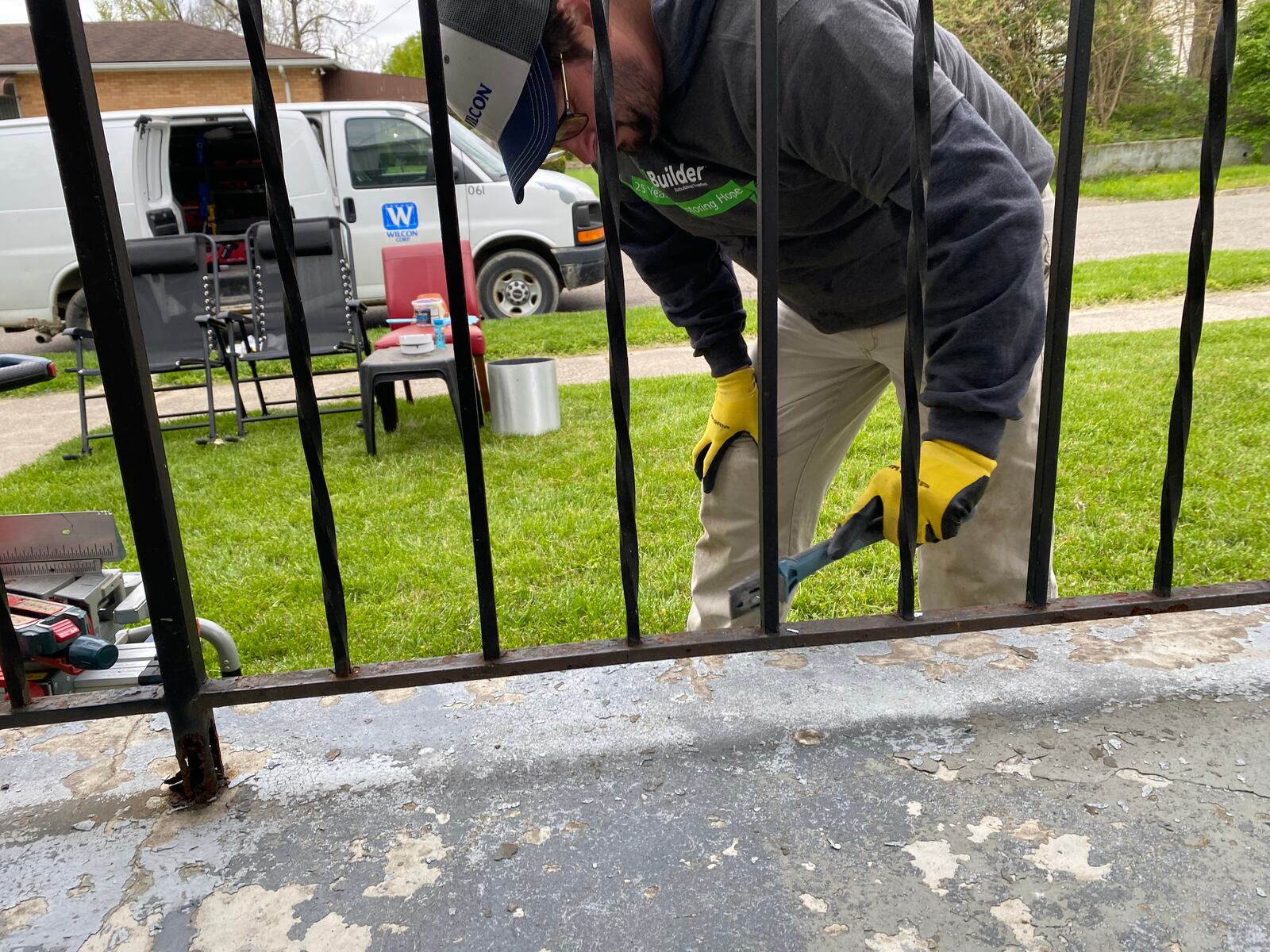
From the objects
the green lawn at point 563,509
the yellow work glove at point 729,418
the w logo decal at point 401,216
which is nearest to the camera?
the yellow work glove at point 729,418

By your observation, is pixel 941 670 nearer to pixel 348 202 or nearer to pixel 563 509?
pixel 563 509

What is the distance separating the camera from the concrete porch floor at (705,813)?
1.01 meters

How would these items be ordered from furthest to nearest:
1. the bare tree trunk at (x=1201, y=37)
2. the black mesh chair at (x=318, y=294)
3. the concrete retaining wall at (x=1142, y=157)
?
the concrete retaining wall at (x=1142, y=157)
the bare tree trunk at (x=1201, y=37)
the black mesh chair at (x=318, y=294)

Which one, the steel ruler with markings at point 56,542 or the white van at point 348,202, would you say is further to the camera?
the white van at point 348,202

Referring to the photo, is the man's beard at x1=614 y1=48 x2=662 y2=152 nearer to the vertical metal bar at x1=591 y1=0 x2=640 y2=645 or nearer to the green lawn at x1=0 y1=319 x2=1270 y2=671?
the vertical metal bar at x1=591 y1=0 x2=640 y2=645

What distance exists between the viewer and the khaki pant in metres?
1.78

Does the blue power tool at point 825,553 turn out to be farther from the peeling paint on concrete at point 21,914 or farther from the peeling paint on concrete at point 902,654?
the peeling paint on concrete at point 21,914

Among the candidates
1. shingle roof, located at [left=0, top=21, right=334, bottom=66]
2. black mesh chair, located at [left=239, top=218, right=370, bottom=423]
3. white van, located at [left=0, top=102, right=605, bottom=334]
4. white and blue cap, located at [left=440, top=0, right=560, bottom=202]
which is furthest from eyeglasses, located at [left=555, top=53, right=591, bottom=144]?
shingle roof, located at [left=0, top=21, right=334, bottom=66]

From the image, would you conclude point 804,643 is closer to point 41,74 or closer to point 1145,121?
point 41,74

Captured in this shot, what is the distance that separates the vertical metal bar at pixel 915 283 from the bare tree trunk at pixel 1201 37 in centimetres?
A: 1748

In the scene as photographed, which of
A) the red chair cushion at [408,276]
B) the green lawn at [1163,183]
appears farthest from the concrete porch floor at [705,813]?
the green lawn at [1163,183]

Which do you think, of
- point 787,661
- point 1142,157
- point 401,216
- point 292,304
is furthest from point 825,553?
point 1142,157

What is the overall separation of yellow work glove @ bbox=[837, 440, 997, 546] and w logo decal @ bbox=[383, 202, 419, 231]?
326 inches

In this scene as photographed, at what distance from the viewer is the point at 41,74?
98cm
